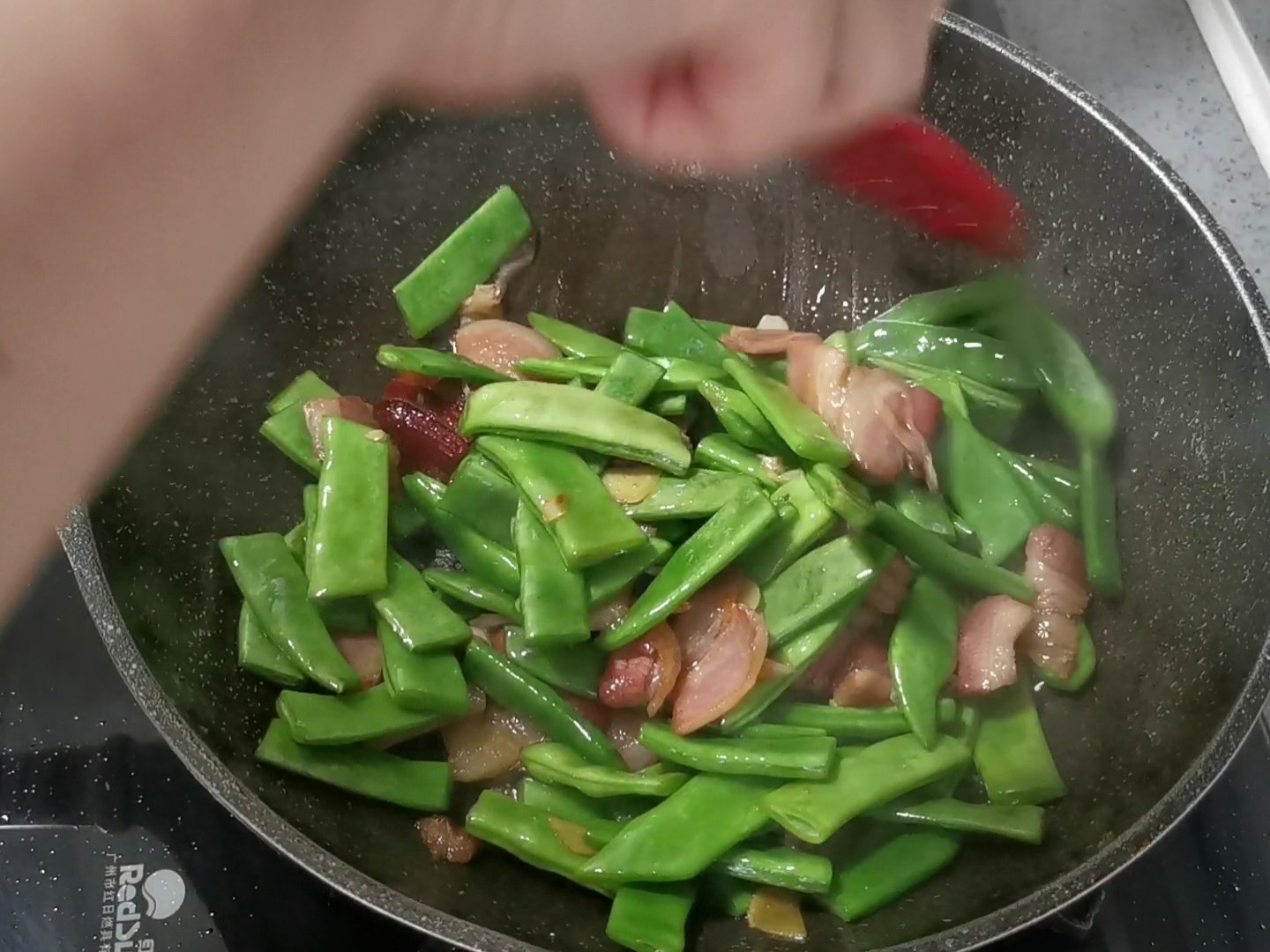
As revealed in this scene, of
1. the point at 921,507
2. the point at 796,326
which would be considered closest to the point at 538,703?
the point at 921,507

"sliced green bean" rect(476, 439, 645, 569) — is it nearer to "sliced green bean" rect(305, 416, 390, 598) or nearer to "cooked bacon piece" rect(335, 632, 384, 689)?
"sliced green bean" rect(305, 416, 390, 598)

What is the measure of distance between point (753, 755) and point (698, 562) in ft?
0.92

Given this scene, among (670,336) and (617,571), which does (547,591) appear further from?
(670,336)

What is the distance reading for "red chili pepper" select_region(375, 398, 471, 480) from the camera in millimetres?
1728

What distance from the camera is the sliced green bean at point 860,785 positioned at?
135 cm

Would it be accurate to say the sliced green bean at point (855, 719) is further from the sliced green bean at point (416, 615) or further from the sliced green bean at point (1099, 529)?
the sliced green bean at point (416, 615)

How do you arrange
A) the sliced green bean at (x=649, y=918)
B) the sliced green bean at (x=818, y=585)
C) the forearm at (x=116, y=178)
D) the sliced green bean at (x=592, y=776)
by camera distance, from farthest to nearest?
the sliced green bean at (x=818, y=585) < the sliced green bean at (x=592, y=776) < the sliced green bean at (x=649, y=918) < the forearm at (x=116, y=178)

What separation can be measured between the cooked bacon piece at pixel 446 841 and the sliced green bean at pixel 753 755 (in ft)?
0.95

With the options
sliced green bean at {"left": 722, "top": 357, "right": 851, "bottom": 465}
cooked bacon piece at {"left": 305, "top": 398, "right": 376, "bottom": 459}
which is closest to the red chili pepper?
cooked bacon piece at {"left": 305, "top": 398, "right": 376, "bottom": 459}

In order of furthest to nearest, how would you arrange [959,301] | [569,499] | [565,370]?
[959,301] → [565,370] → [569,499]

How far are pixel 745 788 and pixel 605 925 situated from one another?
0.85 feet

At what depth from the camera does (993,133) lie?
182 centimetres

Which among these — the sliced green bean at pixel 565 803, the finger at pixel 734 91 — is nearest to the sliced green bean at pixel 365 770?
the sliced green bean at pixel 565 803

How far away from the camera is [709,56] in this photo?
1.14 meters
